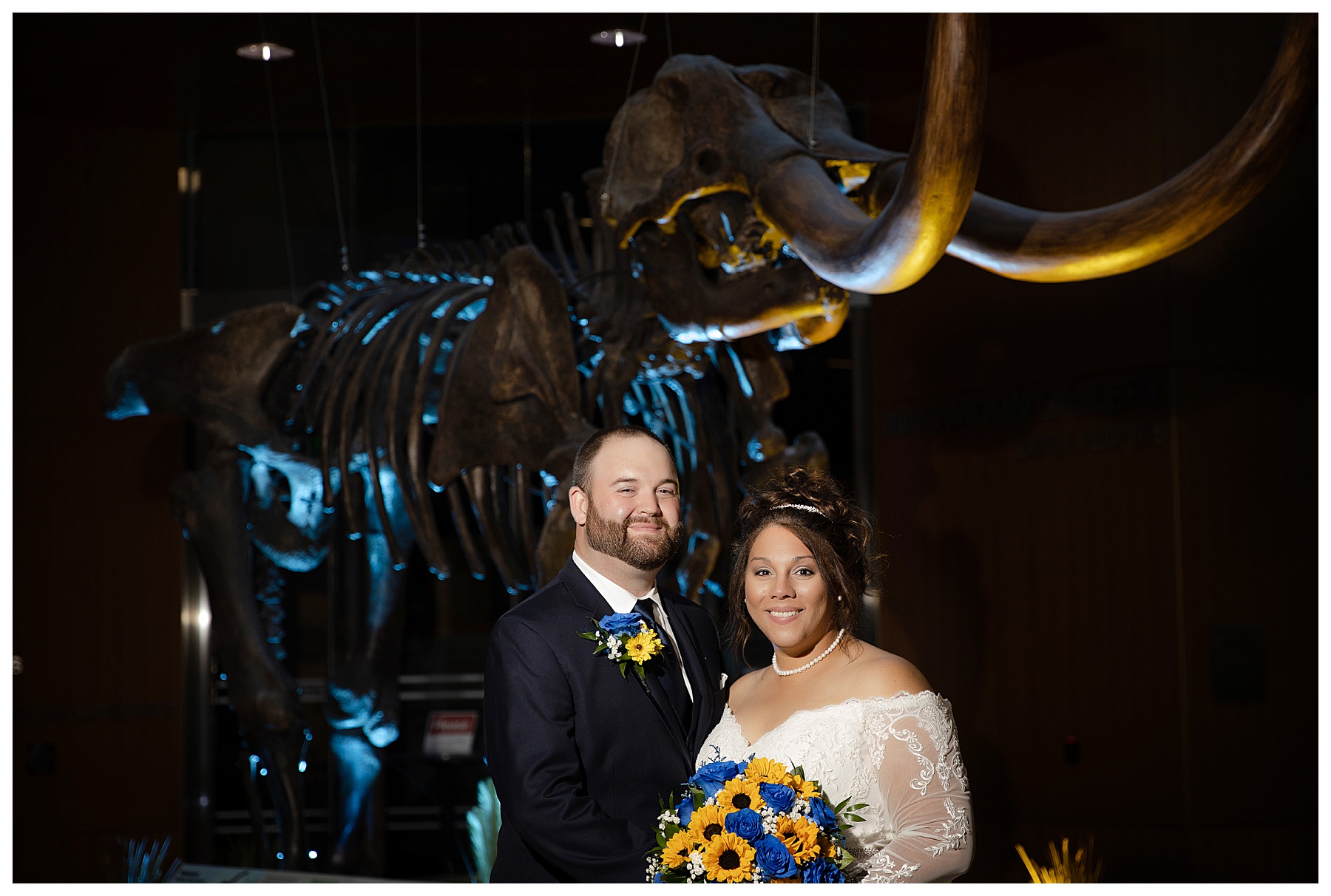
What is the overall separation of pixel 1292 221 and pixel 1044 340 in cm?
153

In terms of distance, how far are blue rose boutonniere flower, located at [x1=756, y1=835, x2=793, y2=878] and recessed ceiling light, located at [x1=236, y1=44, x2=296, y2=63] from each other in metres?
7.50

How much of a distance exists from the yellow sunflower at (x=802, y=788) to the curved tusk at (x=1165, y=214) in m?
1.86

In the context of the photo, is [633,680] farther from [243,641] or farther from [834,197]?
[243,641]

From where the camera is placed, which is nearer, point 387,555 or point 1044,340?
point 387,555

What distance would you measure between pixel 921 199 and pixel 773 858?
1.92m

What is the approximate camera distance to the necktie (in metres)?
3.12

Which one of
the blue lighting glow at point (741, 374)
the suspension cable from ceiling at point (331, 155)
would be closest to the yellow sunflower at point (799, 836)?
the blue lighting glow at point (741, 374)

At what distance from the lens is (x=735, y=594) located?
10.4 feet

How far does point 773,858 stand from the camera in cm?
239

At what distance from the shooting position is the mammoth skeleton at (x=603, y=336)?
3664 millimetres

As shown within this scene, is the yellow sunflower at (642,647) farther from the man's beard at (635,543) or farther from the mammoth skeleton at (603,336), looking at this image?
the mammoth skeleton at (603,336)

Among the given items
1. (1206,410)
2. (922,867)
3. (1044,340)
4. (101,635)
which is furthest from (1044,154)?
(101,635)

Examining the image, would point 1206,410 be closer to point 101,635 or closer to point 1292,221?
point 1292,221

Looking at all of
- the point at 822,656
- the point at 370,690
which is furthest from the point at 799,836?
the point at 370,690
